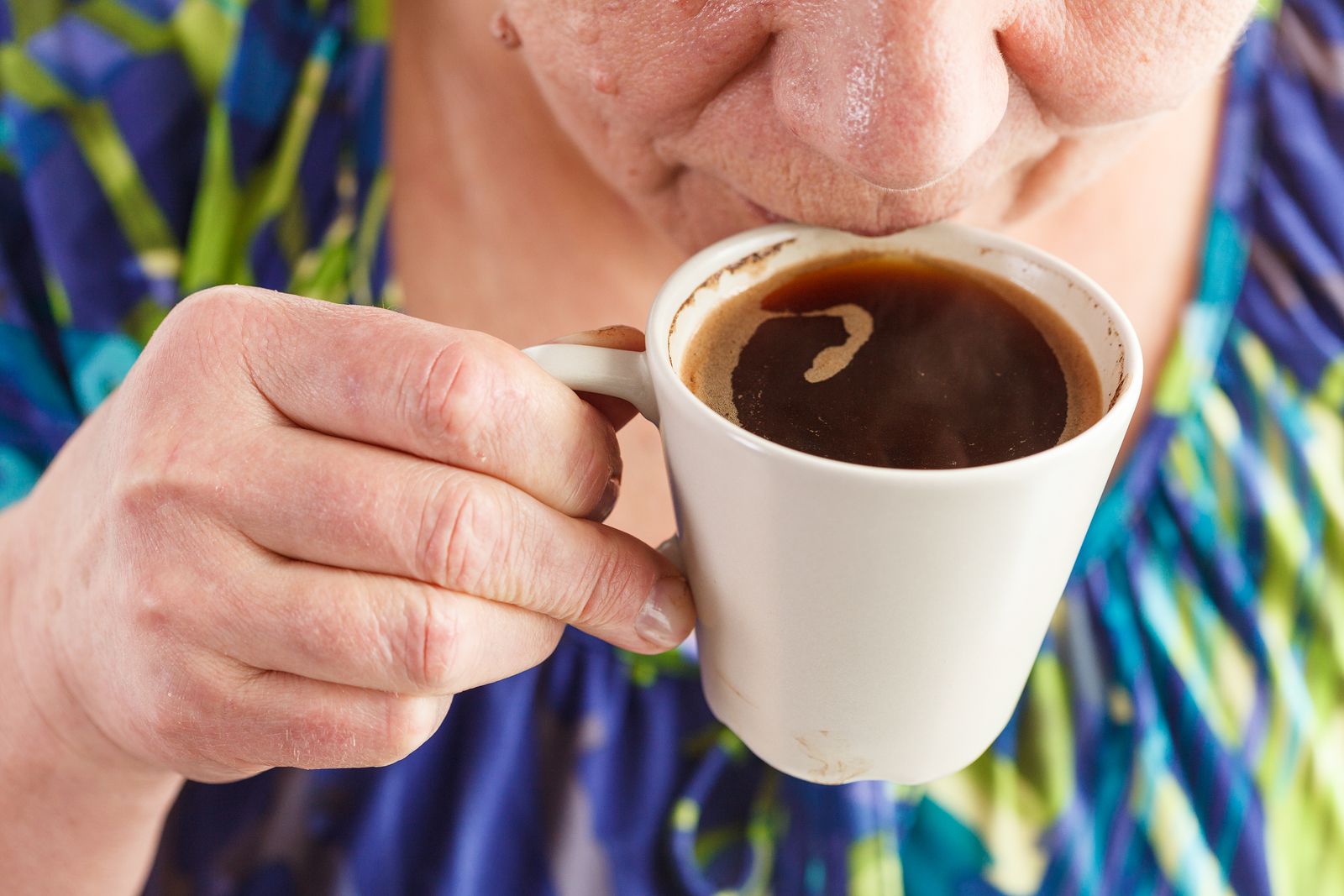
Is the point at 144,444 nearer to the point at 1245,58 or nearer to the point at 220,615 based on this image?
the point at 220,615

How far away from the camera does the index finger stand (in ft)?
2.27

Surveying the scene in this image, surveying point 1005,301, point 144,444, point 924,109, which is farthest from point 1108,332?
point 144,444

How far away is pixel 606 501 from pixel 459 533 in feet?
0.46

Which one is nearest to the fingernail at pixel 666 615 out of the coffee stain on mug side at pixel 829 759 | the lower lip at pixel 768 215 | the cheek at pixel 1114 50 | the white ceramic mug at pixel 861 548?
the white ceramic mug at pixel 861 548

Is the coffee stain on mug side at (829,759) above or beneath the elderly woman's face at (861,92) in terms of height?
beneath

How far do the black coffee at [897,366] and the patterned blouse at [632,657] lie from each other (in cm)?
40

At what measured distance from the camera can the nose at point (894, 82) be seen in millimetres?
677

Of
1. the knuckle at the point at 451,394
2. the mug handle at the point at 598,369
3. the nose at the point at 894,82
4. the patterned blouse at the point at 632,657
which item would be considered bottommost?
the patterned blouse at the point at 632,657

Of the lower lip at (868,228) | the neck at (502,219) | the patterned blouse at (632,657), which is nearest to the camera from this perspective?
the lower lip at (868,228)

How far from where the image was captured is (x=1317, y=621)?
1.17m

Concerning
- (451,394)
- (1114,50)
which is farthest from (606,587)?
(1114,50)

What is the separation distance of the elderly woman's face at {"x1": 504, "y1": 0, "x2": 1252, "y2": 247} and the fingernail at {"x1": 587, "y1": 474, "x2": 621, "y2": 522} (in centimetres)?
25

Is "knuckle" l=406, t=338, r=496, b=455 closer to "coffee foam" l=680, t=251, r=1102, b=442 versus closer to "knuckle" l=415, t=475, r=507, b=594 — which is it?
"knuckle" l=415, t=475, r=507, b=594

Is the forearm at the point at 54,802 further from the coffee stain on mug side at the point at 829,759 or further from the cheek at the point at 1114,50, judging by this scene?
the cheek at the point at 1114,50
